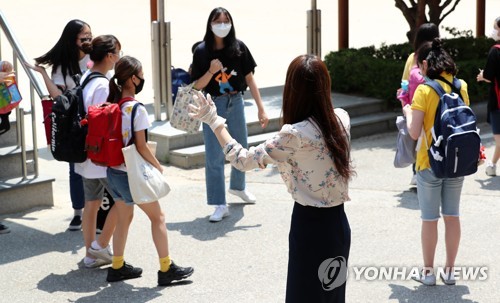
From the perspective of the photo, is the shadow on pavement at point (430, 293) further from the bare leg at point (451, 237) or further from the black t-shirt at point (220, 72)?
the black t-shirt at point (220, 72)

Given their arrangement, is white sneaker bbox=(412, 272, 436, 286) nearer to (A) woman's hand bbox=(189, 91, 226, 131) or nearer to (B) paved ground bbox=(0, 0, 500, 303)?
(B) paved ground bbox=(0, 0, 500, 303)

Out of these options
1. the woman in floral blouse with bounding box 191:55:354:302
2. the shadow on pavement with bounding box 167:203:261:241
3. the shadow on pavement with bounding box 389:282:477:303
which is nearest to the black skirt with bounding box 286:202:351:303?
the woman in floral blouse with bounding box 191:55:354:302

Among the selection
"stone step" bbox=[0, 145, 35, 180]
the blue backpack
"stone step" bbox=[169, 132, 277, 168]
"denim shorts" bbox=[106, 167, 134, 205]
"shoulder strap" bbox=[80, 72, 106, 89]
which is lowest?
"stone step" bbox=[169, 132, 277, 168]

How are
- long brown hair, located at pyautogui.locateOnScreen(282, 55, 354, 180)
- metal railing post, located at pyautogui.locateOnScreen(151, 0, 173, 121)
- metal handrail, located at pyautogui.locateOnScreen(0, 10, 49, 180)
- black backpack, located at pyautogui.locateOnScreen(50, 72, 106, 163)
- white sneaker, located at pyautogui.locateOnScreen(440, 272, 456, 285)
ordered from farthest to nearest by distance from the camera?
metal railing post, located at pyautogui.locateOnScreen(151, 0, 173, 121)
metal handrail, located at pyautogui.locateOnScreen(0, 10, 49, 180)
black backpack, located at pyautogui.locateOnScreen(50, 72, 106, 163)
white sneaker, located at pyautogui.locateOnScreen(440, 272, 456, 285)
long brown hair, located at pyautogui.locateOnScreen(282, 55, 354, 180)

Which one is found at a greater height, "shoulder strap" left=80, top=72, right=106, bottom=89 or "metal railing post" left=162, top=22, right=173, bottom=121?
"shoulder strap" left=80, top=72, right=106, bottom=89

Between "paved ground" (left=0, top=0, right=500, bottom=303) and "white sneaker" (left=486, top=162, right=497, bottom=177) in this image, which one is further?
"white sneaker" (left=486, top=162, right=497, bottom=177)

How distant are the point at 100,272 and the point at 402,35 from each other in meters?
13.6

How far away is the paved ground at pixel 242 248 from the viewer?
587 centimetres

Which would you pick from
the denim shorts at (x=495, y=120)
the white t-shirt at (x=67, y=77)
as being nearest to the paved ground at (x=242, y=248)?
the denim shorts at (x=495, y=120)

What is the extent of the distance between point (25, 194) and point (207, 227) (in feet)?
5.30

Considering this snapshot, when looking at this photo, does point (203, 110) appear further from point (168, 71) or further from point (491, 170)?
point (168, 71)

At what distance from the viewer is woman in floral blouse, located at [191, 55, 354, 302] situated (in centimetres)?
429

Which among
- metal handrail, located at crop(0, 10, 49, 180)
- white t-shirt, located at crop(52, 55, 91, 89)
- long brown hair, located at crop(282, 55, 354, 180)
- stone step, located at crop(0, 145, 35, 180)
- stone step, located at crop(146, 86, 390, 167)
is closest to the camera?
long brown hair, located at crop(282, 55, 354, 180)

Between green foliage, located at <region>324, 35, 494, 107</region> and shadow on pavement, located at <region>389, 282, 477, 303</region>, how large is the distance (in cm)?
567
